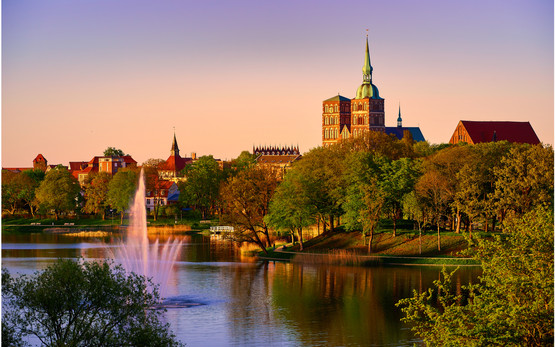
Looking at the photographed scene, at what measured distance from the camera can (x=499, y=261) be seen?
1186 inches

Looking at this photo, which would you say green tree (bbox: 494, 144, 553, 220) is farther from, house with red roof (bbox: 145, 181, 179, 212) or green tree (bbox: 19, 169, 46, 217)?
house with red roof (bbox: 145, 181, 179, 212)

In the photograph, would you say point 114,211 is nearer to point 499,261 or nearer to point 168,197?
point 168,197

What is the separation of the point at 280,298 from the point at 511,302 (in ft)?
91.0

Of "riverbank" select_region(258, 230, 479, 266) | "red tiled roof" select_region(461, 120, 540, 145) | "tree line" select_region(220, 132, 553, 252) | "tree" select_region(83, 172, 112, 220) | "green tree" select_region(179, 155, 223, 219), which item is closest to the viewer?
"riverbank" select_region(258, 230, 479, 266)

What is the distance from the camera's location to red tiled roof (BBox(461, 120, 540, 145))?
14338 cm

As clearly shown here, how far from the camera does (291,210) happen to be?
80562mm

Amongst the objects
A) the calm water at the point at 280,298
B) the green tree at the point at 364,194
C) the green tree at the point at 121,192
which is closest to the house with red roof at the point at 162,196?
the green tree at the point at 121,192

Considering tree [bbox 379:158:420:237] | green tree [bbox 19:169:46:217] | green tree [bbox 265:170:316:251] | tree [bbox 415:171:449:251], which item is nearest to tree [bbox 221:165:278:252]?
green tree [bbox 265:170:316:251]

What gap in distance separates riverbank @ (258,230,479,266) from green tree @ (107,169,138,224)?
2272 inches

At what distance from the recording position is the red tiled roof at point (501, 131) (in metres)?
143

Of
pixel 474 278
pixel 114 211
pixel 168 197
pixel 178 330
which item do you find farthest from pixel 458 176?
pixel 168 197

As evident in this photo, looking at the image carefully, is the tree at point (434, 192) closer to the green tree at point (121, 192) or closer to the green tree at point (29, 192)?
the green tree at point (121, 192)

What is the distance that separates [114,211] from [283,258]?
261 ft

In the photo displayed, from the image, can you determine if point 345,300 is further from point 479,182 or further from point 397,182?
point 397,182
